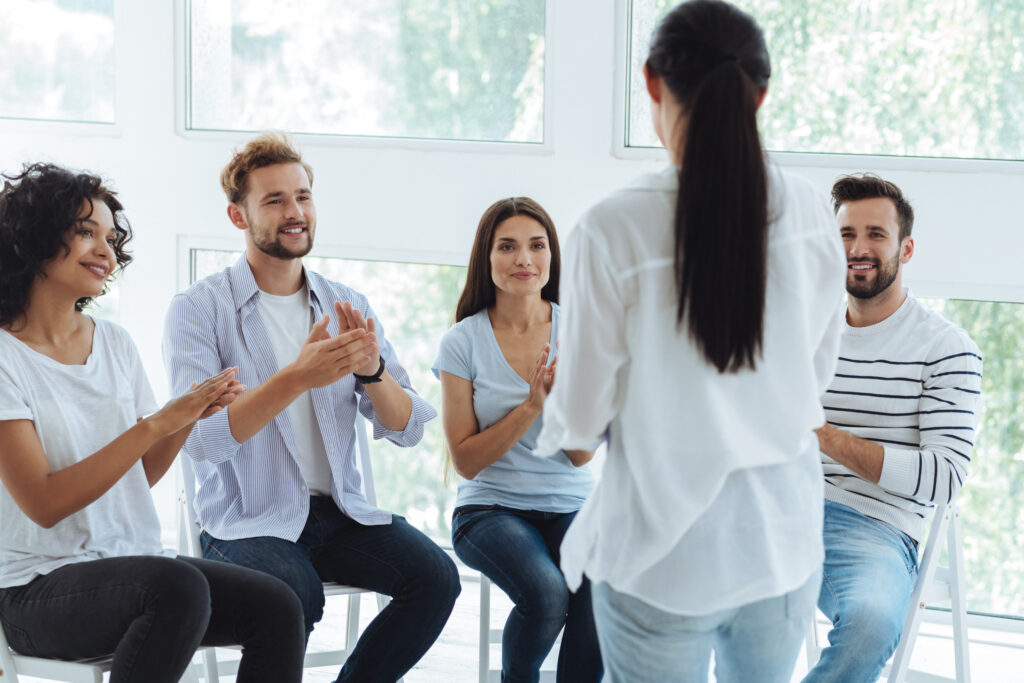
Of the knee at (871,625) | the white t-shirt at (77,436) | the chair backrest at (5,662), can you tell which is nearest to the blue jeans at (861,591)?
the knee at (871,625)

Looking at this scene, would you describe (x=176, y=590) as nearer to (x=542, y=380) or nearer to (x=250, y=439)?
(x=250, y=439)

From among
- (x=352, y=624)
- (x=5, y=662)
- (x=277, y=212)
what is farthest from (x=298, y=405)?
(x=5, y=662)

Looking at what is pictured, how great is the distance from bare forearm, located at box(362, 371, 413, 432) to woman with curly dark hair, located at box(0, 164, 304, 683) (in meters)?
0.39

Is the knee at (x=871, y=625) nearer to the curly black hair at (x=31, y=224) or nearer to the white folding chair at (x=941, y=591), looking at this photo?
the white folding chair at (x=941, y=591)

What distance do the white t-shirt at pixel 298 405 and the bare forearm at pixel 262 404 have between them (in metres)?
0.18

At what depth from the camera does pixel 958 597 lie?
7.07 ft

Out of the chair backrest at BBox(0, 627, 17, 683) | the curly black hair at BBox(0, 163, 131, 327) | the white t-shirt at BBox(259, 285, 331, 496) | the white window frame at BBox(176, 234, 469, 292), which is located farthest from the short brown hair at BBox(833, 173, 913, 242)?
the chair backrest at BBox(0, 627, 17, 683)

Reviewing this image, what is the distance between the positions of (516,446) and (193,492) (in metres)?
0.77

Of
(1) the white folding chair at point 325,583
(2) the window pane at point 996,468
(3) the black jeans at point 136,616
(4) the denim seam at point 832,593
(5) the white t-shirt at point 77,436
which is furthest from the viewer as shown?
(2) the window pane at point 996,468

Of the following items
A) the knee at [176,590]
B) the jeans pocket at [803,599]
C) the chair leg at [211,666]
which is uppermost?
the jeans pocket at [803,599]

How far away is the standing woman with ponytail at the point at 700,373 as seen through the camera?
1.14 metres

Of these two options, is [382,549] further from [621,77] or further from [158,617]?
[621,77]

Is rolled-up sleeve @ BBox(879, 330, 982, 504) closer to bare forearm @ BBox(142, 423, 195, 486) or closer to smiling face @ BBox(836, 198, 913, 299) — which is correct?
smiling face @ BBox(836, 198, 913, 299)

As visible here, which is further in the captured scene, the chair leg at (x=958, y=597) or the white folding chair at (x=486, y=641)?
the white folding chair at (x=486, y=641)
